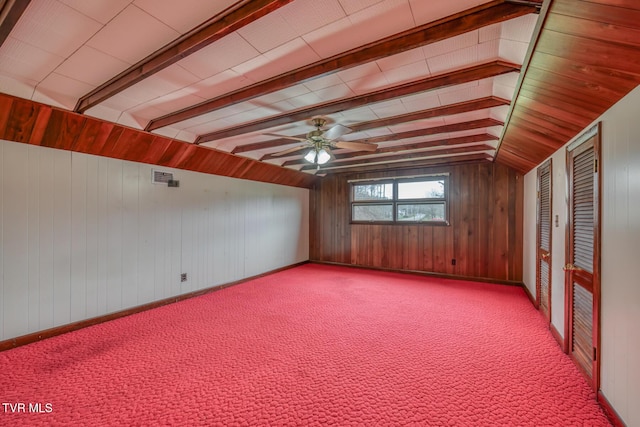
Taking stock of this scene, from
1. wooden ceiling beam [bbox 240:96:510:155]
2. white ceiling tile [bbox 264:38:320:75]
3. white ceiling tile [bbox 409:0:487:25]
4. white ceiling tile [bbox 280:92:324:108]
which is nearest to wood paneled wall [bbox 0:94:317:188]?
white ceiling tile [bbox 280:92:324:108]

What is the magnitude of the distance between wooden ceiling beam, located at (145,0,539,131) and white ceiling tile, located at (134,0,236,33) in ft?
2.33

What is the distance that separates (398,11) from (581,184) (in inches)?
79.0

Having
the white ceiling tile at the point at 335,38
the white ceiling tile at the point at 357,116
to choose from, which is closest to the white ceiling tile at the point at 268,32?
the white ceiling tile at the point at 335,38

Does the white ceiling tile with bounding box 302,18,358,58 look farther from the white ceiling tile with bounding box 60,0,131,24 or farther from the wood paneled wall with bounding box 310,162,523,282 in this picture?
the wood paneled wall with bounding box 310,162,523,282

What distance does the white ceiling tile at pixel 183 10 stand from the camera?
4.45ft

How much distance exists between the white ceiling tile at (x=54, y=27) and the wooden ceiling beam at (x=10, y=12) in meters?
0.08

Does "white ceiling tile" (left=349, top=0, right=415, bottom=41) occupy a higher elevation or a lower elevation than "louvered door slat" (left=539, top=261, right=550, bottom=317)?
higher

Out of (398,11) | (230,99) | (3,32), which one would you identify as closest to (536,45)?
(398,11)

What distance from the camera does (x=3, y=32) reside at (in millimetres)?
1482

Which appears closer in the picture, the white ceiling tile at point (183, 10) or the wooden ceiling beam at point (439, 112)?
the white ceiling tile at point (183, 10)

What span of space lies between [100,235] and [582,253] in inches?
190

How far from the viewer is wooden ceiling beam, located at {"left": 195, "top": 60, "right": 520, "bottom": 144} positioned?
1874 mm

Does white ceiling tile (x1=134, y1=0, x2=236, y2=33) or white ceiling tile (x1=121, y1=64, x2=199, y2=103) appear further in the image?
white ceiling tile (x1=121, y1=64, x2=199, y2=103)

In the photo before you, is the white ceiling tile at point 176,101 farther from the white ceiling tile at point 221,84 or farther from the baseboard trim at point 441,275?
the baseboard trim at point 441,275
